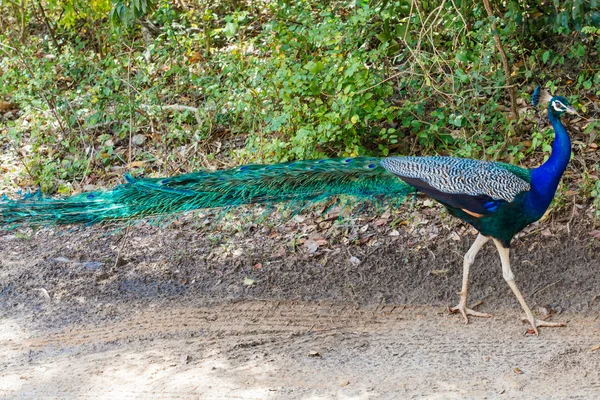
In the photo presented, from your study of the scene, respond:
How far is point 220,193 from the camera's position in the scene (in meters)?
5.05

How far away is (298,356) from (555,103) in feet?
7.34

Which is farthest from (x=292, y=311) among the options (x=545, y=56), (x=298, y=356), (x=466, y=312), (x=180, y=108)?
(x=180, y=108)

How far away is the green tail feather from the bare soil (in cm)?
35

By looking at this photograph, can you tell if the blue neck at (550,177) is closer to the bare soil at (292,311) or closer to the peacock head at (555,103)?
the peacock head at (555,103)

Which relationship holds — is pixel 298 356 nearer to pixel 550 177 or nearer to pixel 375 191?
pixel 375 191

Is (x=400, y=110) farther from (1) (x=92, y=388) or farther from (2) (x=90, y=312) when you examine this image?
(1) (x=92, y=388)

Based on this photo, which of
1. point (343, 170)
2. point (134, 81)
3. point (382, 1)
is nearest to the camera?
point (343, 170)

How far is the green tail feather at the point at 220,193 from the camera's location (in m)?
4.95

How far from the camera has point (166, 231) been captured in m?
6.36

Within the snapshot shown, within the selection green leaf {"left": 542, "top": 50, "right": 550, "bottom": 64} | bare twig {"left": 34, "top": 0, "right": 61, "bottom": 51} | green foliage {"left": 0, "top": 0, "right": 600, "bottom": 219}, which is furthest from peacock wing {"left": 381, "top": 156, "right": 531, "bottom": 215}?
bare twig {"left": 34, "top": 0, "right": 61, "bottom": 51}

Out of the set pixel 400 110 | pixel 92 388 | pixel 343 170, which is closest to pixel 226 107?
pixel 400 110

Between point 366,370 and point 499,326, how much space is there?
1075 millimetres

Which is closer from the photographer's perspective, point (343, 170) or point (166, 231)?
point (343, 170)

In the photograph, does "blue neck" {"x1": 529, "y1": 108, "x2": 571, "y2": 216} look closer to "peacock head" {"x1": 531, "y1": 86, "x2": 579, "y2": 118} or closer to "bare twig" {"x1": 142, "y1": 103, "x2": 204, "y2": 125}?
"peacock head" {"x1": 531, "y1": 86, "x2": 579, "y2": 118}
